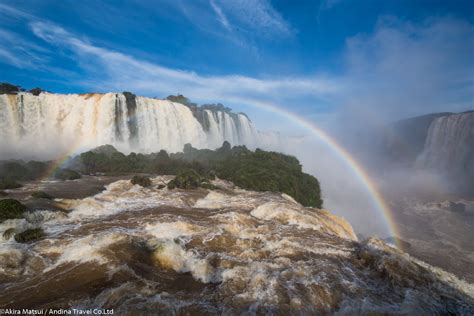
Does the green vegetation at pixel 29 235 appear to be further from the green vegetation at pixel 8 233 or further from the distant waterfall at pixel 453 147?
the distant waterfall at pixel 453 147

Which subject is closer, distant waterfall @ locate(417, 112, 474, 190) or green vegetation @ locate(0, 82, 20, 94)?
green vegetation @ locate(0, 82, 20, 94)

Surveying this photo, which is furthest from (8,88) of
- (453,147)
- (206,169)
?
(453,147)

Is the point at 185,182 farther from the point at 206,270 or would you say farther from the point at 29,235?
the point at 206,270

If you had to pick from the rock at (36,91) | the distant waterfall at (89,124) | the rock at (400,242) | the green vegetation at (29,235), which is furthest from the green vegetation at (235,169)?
the green vegetation at (29,235)

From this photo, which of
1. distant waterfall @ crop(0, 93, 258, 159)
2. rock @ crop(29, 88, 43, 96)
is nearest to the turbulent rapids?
distant waterfall @ crop(0, 93, 258, 159)

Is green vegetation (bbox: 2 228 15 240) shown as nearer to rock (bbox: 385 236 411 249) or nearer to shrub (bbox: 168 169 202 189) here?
shrub (bbox: 168 169 202 189)

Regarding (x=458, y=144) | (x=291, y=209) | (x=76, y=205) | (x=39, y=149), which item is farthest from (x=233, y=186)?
(x=458, y=144)
